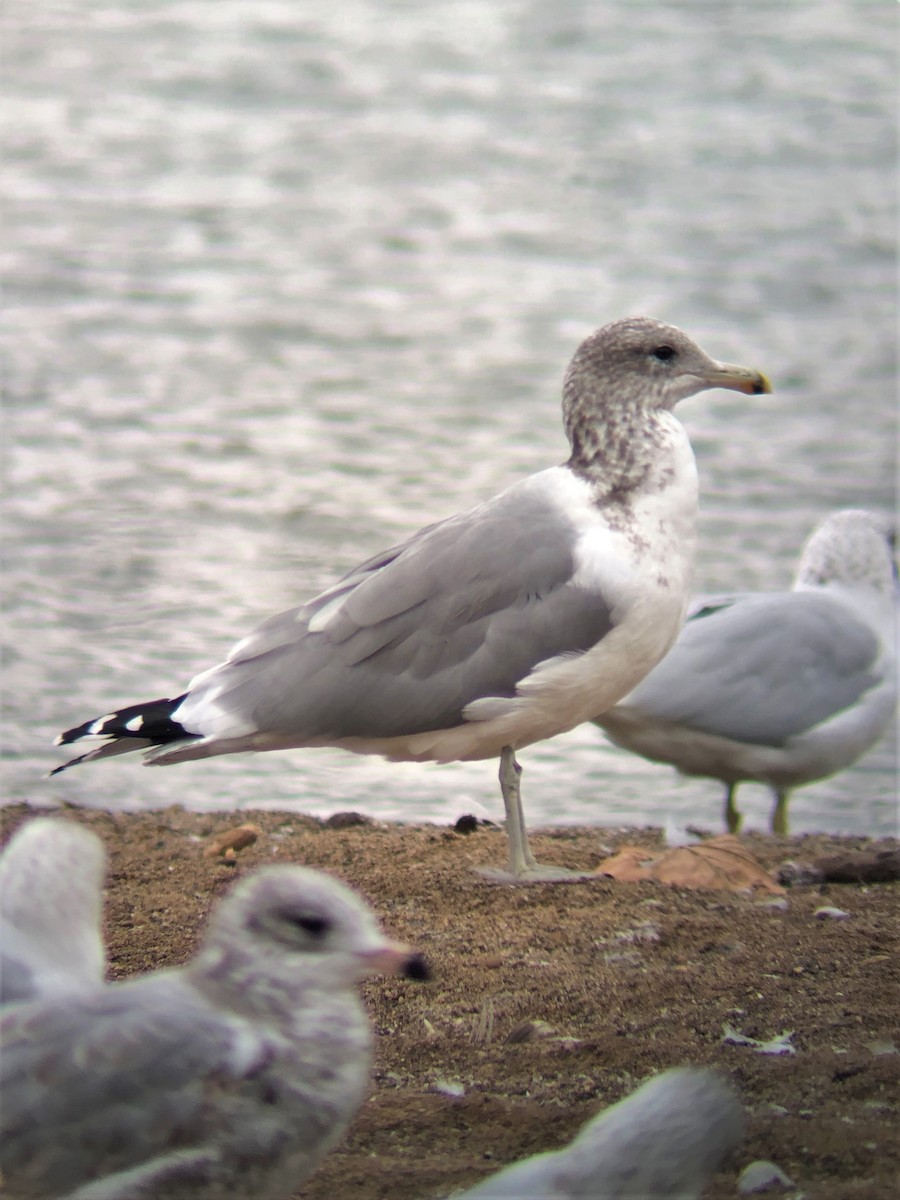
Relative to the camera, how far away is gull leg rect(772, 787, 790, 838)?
6121mm

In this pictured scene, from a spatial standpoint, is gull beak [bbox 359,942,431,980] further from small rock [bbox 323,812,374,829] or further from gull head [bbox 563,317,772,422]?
small rock [bbox 323,812,374,829]

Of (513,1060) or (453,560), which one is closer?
(513,1060)

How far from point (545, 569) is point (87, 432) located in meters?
5.89

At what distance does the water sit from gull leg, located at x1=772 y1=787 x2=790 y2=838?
1.18ft

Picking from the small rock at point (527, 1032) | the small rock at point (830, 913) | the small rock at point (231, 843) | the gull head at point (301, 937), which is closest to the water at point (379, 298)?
the small rock at point (231, 843)

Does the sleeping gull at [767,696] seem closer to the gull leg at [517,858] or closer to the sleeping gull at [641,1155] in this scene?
the gull leg at [517,858]

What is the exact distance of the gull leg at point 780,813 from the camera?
6.12 m

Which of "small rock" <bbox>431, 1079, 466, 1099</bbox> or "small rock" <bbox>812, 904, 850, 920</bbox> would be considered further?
"small rock" <bbox>812, 904, 850, 920</bbox>

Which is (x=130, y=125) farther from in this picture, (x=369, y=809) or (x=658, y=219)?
(x=369, y=809)

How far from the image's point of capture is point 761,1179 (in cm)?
301

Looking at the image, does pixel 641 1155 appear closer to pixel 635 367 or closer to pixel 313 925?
pixel 313 925

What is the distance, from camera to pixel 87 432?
33.0ft

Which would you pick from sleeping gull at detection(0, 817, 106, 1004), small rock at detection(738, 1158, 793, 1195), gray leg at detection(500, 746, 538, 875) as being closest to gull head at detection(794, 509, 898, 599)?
gray leg at detection(500, 746, 538, 875)

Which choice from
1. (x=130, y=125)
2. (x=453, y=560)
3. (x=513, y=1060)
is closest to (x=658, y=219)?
(x=130, y=125)
